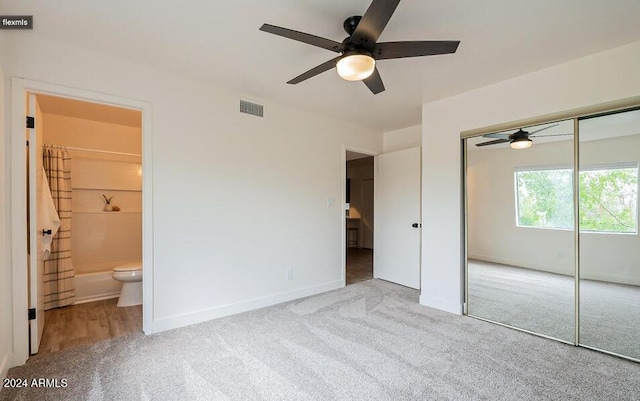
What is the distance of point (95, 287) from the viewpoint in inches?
150

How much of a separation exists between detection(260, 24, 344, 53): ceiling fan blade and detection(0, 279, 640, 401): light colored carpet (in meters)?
2.24

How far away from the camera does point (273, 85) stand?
3.10 meters

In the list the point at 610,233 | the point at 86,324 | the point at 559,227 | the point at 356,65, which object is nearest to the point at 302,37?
the point at 356,65

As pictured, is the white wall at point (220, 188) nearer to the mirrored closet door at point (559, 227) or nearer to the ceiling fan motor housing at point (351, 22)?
the ceiling fan motor housing at point (351, 22)

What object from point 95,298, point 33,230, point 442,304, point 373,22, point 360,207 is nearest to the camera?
point 373,22

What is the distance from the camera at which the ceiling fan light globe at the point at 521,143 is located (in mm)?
2939

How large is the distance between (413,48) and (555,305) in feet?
9.21

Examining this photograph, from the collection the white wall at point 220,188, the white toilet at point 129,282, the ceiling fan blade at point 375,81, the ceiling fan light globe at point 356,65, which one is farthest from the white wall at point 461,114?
the white toilet at point 129,282

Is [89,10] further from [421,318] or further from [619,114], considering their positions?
[619,114]

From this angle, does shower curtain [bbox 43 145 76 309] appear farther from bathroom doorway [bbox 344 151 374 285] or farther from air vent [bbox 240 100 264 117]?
bathroom doorway [bbox 344 151 374 285]

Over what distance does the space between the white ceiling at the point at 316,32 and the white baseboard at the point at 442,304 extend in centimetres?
245

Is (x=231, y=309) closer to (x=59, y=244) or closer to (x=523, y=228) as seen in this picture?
(x=59, y=244)

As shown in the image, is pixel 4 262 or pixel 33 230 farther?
pixel 33 230

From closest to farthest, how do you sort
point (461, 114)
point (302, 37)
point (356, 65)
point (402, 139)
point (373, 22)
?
1. point (373, 22)
2. point (302, 37)
3. point (356, 65)
4. point (461, 114)
5. point (402, 139)
